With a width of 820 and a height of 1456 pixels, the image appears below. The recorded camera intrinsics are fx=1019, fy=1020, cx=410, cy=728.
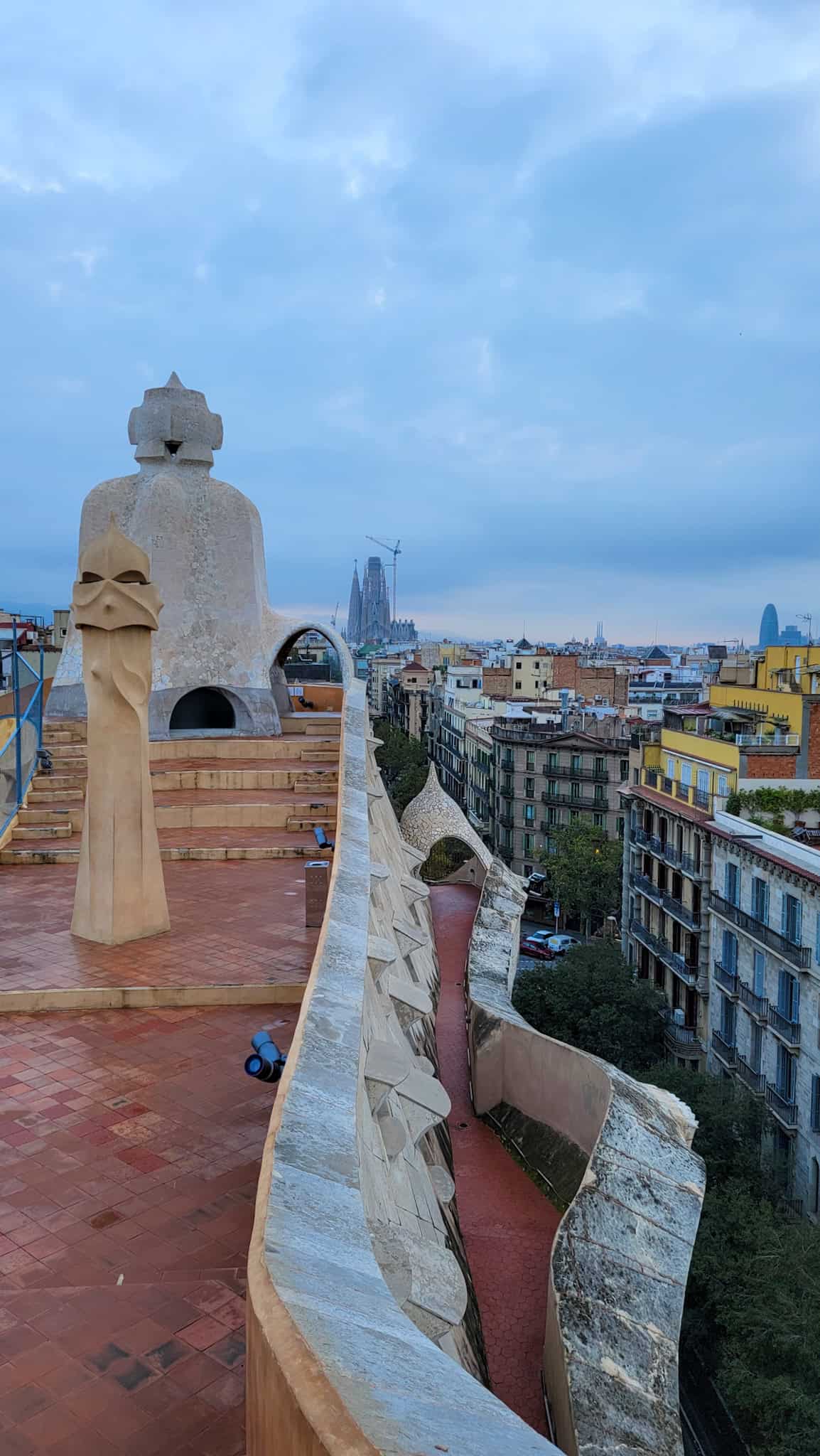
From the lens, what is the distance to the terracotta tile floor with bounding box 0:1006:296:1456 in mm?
3496

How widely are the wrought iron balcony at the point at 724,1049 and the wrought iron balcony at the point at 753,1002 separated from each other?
1.22 meters

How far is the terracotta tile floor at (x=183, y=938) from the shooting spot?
7.81 meters

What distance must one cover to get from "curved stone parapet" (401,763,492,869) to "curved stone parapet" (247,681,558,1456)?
12283 mm

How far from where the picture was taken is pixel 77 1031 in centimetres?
697

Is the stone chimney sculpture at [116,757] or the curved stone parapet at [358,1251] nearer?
the curved stone parapet at [358,1251]

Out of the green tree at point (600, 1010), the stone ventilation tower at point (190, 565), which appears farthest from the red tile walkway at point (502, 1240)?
the green tree at point (600, 1010)

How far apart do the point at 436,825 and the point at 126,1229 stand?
16.6 m

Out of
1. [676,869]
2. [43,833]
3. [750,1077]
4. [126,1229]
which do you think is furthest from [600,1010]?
[126,1229]

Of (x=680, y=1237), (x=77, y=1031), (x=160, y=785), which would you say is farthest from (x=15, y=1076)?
(x=160, y=785)

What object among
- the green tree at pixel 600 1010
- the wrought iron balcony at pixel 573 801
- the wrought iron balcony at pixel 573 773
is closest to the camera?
the green tree at pixel 600 1010

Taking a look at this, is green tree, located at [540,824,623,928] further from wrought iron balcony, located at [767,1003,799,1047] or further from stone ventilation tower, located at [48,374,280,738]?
stone ventilation tower, located at [48,374,280,738]

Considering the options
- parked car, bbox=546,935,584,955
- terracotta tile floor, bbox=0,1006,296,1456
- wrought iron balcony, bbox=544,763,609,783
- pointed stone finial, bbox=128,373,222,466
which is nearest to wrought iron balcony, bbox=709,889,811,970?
parked car, bbox=546,935,584,955

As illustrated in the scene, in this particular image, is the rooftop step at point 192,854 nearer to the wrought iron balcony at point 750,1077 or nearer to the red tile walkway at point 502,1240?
the red tile walkway at point 502,1240

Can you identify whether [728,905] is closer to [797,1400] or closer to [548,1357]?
[797,1400]
